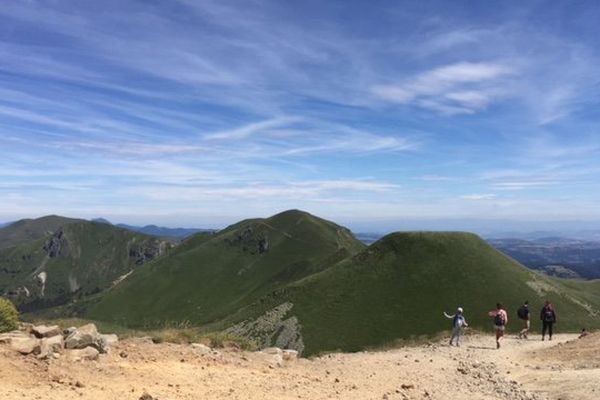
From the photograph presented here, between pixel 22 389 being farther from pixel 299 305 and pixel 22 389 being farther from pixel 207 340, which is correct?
pixel 299 305

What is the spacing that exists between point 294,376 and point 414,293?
67.9 m

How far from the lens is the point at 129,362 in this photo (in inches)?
722

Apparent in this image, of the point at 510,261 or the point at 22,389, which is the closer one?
the point at 22,389

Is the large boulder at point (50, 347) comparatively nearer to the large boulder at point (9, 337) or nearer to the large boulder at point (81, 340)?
the large boulder at point (81, 340)

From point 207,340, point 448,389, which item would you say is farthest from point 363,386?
point 207,340

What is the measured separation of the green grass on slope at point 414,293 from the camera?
7588 cm

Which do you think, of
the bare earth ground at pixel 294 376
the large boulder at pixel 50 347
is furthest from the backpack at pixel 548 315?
the large boulder at pixel 50 347

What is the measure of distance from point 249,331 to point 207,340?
6230 centimetres

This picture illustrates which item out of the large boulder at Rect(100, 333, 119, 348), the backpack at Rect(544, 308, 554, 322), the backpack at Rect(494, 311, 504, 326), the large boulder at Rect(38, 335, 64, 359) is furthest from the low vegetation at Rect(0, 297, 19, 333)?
the backpack at Rect(544, 308, 554, 322)

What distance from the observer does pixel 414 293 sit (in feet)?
278

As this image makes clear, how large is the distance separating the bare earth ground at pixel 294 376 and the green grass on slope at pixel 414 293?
1663 inches

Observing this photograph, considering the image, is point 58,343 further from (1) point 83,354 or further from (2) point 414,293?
(2) point 414,293

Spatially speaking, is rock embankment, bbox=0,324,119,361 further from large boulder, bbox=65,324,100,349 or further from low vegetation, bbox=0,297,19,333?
low vegetation, bbox=0,297,19,333

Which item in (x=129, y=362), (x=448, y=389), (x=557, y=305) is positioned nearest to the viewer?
(x=129, y=362)
